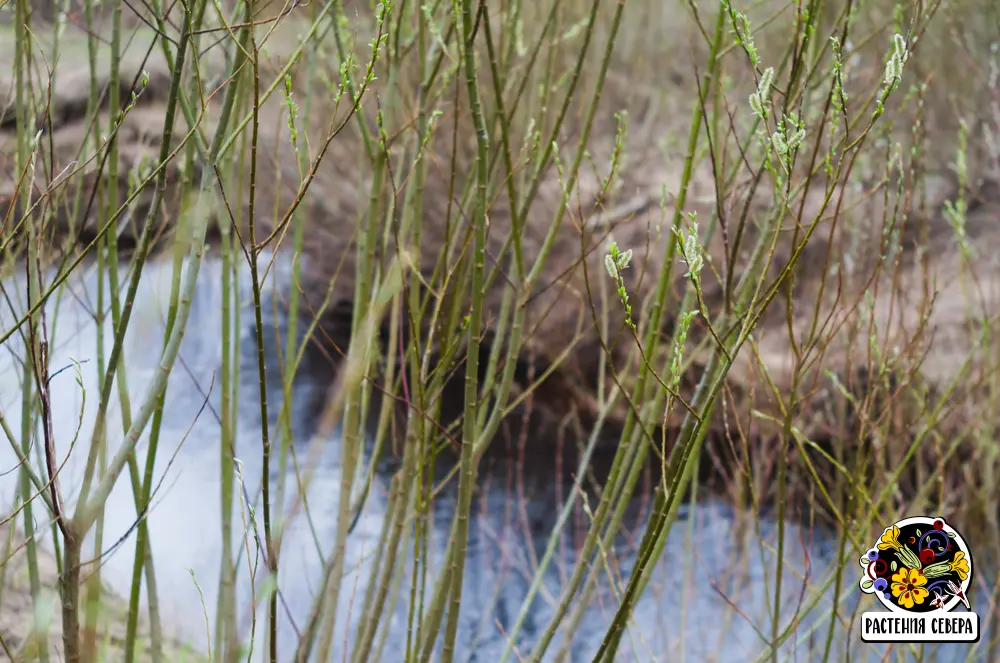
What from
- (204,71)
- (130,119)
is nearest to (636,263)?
(130,119)

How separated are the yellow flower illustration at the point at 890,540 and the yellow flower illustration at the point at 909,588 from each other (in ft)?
0.19

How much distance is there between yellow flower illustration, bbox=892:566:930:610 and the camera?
136 centimetres

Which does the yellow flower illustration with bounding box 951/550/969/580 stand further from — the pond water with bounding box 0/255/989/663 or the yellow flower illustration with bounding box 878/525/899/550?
the pond water with bounding box 0/255/989/663

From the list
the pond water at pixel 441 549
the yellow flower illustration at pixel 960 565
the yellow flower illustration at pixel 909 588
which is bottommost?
the pond water at pixel 441 549

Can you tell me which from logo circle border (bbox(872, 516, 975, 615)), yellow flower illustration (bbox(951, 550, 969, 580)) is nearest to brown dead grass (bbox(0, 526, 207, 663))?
logo circle border (bbox(872, 516, 975, 615))

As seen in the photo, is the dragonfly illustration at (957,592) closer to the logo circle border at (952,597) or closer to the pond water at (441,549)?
the logo circle border at (952,597)

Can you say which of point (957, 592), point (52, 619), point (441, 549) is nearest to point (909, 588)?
point (957, 592)

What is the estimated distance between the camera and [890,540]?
1337mm

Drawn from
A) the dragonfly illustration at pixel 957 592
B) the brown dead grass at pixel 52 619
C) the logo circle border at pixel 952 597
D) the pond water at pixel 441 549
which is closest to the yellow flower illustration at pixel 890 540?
the logo circle border at pixel 952 597

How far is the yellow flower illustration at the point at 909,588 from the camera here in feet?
4.47

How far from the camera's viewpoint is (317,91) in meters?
6.64

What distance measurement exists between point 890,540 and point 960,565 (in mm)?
135

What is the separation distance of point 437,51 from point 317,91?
542 cm

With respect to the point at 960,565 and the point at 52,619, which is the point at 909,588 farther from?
the point at 52,619
